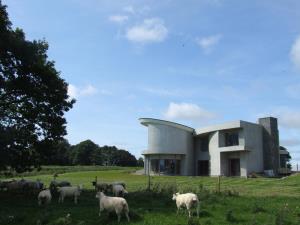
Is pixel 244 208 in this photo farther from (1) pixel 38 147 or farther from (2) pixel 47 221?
(1) pixel 38 147

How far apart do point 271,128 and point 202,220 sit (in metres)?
44.8

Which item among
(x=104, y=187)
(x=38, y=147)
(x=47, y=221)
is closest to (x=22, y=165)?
(x=38, y=147)

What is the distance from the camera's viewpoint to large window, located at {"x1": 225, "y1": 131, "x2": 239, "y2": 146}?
57.3 m

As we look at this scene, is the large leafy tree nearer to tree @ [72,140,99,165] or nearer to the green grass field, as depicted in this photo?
the green grass field

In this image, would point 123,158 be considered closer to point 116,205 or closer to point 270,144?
point 270,144

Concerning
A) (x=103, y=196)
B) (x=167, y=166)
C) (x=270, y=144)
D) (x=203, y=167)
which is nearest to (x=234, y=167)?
(x=270, y=144)

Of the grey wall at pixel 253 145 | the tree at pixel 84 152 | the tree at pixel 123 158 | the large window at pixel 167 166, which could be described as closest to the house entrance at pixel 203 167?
the large window at pixel 167 166

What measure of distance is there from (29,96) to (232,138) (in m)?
36.9

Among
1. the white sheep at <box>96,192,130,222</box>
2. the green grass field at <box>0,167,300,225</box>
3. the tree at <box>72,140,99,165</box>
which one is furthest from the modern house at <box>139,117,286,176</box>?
the tree at <box>72,140,99,165</box>

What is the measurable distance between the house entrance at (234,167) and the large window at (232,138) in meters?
2.27

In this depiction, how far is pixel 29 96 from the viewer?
26469 mm

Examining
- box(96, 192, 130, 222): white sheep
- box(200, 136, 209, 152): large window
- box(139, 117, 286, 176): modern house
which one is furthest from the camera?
box(200, 136, 209, 152): large window

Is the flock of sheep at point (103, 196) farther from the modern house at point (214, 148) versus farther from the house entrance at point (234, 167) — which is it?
the house entrance at point (234, 167)

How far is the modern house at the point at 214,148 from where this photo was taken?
5603 centimetres
